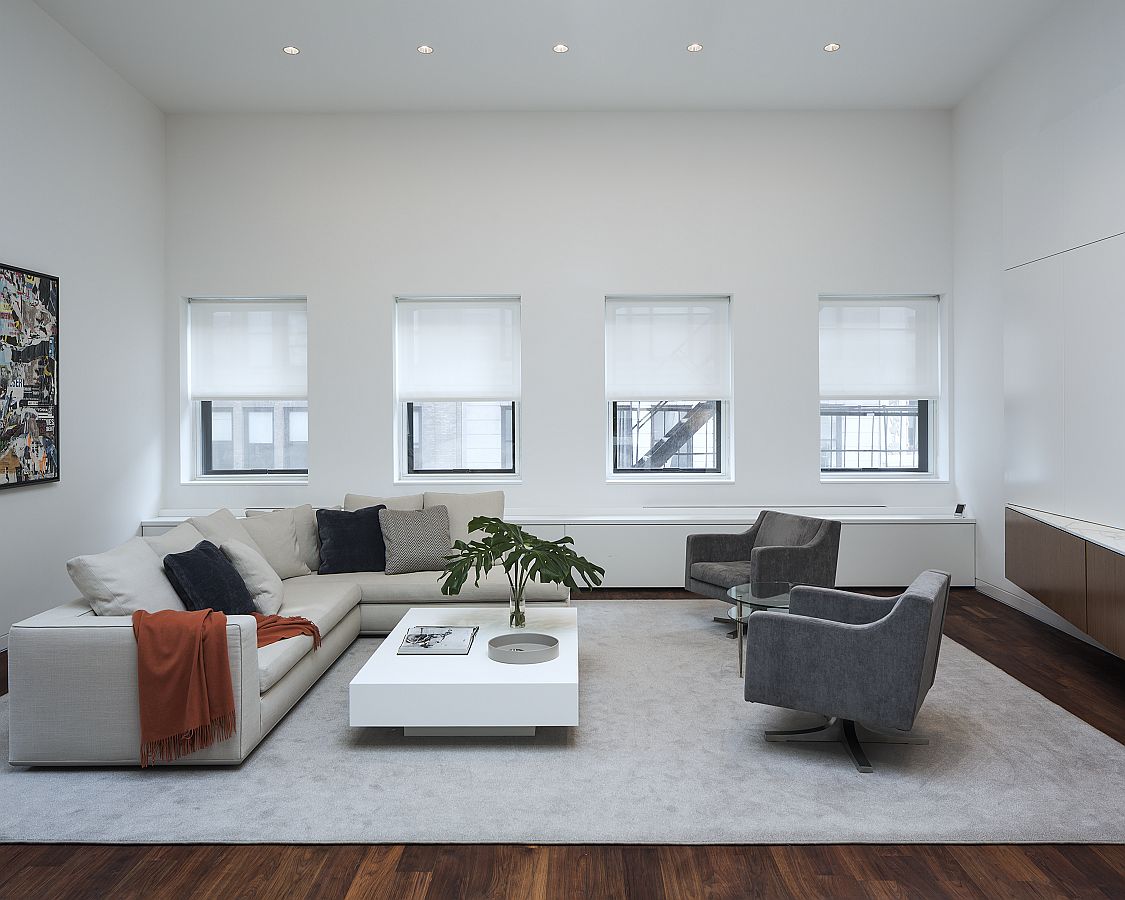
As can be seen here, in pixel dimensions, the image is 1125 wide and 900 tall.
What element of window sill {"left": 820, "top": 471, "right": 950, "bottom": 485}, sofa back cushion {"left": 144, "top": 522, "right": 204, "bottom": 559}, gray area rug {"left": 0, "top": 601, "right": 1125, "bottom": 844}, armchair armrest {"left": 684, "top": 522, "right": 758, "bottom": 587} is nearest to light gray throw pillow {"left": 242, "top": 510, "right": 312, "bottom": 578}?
sofa back cushion {"left": 144, "top": 522, "right": 204, "bottom": 559}

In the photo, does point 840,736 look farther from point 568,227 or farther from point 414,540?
point 568,227

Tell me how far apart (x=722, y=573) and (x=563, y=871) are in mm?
2982

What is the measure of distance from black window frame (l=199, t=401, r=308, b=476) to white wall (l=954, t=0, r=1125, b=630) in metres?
5.63

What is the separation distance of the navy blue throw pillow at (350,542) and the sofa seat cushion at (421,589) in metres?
0.12

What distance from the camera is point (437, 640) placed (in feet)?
13.0

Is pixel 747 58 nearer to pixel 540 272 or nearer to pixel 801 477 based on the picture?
pixel 540 272

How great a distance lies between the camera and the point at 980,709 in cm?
386

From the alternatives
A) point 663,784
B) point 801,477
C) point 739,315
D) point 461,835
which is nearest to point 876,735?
point 663,784

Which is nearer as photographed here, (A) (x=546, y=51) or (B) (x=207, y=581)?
(B) (x=207, y=581)

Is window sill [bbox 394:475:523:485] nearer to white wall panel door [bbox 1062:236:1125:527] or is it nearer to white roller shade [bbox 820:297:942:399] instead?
white roller shade [bbox 820:297:942:399]

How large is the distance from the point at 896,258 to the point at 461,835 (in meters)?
6.03

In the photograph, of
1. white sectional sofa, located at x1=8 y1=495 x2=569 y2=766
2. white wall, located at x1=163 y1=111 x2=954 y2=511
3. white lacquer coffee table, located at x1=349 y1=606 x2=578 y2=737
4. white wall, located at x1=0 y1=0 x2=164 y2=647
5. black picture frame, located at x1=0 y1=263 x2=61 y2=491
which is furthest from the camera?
white wall, located at x1=163 y1=111 x2=954 y2=511

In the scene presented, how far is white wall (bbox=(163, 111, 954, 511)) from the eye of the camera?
6.89 metres

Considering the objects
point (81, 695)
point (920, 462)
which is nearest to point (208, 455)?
point (81, 695)
